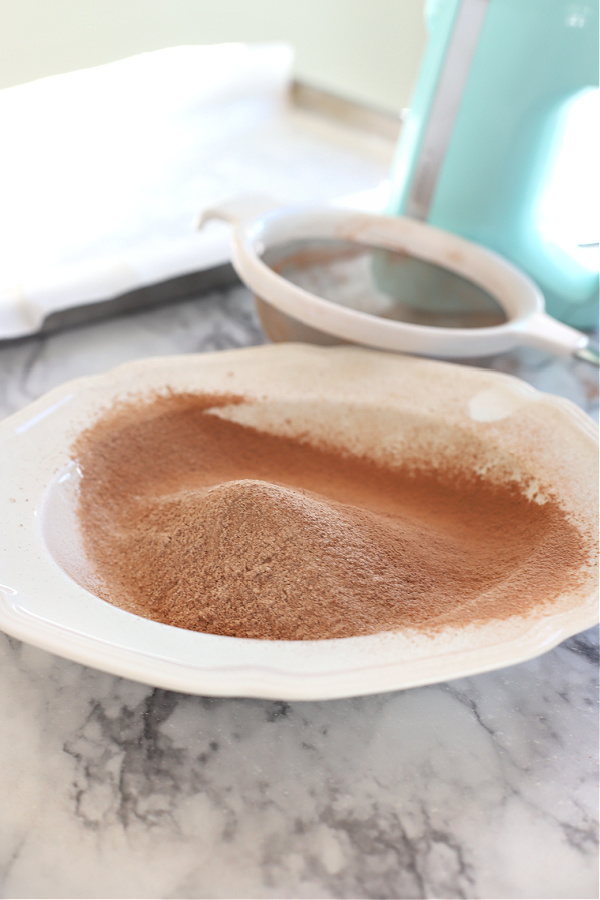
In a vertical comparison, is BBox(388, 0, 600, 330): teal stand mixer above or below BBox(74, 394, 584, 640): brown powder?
above

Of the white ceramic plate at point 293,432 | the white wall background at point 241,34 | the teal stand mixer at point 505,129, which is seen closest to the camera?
the white ceramic plate at point 293,432

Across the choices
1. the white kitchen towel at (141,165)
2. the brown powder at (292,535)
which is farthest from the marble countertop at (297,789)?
the white kitchen towel at (141,165)

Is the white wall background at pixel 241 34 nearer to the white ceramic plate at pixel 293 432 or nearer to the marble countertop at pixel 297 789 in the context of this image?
the white ceramic plate at pixel 293 432

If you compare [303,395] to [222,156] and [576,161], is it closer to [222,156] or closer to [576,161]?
[576,161]

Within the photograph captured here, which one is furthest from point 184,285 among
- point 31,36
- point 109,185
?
point 31,36

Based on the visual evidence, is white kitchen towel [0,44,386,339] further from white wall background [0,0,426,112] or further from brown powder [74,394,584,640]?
brown powder [74,394,584,640]

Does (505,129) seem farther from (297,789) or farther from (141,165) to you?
(297,789)

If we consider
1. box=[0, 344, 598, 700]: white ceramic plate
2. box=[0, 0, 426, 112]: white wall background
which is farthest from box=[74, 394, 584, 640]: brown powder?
box=[0, 0, 426, 112]: white wall background
